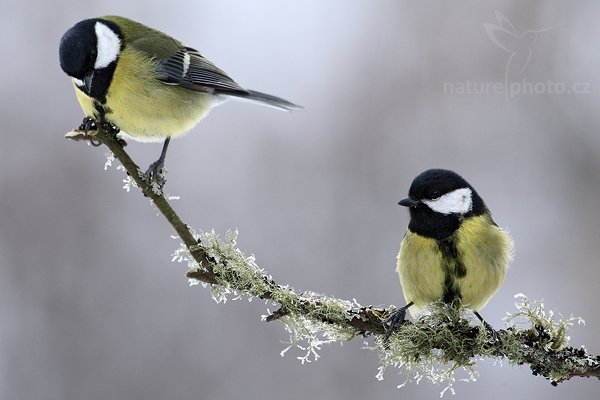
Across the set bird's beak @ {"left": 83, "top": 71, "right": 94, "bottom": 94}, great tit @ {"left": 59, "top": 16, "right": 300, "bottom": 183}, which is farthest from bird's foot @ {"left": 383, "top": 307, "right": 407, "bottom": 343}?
bird's beak @ {"left": 83, "top": 71, "right": 94, "bottom": 94}

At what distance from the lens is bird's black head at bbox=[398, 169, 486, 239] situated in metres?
2.26

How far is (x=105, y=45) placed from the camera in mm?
2514

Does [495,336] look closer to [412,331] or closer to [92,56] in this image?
[412,331]

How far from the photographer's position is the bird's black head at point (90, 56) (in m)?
2.29

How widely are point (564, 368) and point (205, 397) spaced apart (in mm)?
2833

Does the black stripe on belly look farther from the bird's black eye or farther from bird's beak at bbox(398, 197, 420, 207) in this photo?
the bird's black eye

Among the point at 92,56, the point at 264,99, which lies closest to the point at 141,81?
the point at 92,56

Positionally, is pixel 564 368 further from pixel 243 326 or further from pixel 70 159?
pixel 70 159

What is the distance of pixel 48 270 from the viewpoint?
4312 mm

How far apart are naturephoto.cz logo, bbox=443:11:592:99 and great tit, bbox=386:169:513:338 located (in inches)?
113

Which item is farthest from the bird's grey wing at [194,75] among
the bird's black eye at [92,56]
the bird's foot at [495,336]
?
the bird's foot at [495,336]

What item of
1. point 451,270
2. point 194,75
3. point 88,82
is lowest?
point 451,270

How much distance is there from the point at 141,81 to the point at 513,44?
11.7ft

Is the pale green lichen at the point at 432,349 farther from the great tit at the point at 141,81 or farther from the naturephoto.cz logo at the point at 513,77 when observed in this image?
the naturephoto.cz logo at the point at 513,77
